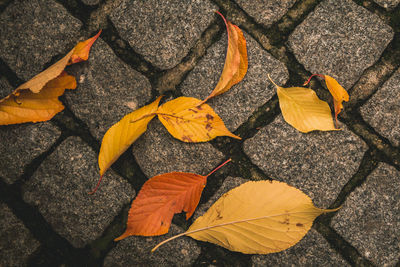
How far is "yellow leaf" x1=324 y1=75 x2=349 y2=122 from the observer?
4.28 feet

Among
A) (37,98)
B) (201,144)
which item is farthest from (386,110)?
(37,98)

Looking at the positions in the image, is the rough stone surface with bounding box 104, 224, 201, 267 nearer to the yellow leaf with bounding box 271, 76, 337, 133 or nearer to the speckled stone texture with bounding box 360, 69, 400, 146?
the yellow leaf with bounding box 271, 76, 337, 133

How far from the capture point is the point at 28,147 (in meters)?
1.36

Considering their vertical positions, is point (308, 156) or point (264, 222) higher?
point (308, 156)

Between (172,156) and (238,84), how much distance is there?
456 mm

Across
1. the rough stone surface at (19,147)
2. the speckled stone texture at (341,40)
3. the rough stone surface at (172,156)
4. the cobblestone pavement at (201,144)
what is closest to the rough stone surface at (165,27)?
the cobblestone pavement at (201,144)

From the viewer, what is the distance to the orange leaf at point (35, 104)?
1.32 m

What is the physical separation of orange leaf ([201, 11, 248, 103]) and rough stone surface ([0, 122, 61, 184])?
0.78 m

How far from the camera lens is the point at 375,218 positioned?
4.36 ft

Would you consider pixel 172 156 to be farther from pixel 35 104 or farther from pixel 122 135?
pixel 35 104

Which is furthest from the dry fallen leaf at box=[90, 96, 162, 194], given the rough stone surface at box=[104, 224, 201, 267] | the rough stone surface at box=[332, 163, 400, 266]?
the rough stone surface at box=[332, 163, 400, 266]

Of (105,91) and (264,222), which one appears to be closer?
(264,222)

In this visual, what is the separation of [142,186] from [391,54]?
131 centimetres

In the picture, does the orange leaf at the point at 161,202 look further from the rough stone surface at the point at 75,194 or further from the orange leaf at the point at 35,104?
the orange leaf at the point at 35,104
